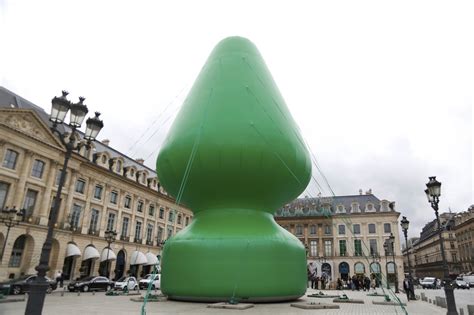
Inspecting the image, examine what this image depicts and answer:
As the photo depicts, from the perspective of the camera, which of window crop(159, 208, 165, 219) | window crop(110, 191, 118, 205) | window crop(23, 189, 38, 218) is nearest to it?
window crop(23, 189, 38, 218)

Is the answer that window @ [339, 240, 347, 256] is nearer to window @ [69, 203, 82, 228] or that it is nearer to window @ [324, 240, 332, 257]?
window @ [324, 240, 332, 257]

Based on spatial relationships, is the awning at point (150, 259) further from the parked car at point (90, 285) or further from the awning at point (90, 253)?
the parked car at point (90, 285)

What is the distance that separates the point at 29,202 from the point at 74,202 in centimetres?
488

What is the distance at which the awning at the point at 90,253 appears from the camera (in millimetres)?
34031

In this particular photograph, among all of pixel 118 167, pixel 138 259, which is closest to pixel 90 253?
pixel 138 259

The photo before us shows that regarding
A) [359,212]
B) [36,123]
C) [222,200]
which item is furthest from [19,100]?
[359,212]

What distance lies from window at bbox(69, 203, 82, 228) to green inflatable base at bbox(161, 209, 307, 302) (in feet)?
83.8

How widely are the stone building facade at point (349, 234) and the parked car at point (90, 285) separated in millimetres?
35116

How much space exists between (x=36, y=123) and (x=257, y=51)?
24.5 metres

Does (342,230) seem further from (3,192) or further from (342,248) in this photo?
(3,192)

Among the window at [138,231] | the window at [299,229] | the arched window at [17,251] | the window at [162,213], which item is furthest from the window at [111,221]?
the window at [299,229]

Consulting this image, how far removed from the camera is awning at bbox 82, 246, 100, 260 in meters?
34.0

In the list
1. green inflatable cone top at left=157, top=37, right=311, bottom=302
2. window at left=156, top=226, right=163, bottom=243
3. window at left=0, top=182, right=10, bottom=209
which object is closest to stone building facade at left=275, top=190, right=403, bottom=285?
window at left=156, top=226, right=163, bottom=243

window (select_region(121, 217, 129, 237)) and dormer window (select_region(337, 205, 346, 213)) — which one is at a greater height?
dormer window (select_region(337, 205, 346, 213))
